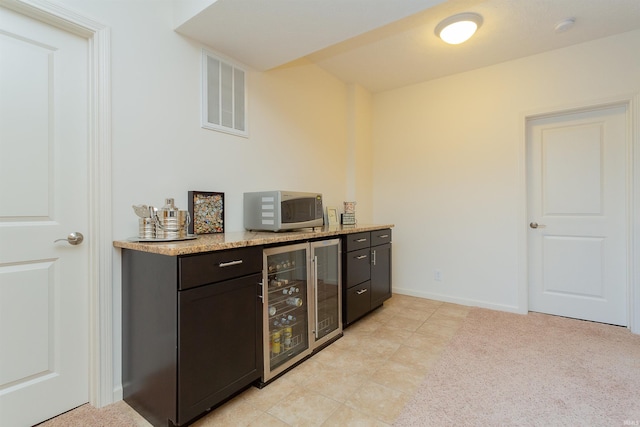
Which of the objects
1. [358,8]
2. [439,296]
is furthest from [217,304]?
[439,296]

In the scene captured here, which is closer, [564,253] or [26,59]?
[26,59]

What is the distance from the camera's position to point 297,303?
6.88ft

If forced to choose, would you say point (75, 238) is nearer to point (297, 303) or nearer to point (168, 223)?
point (168, 223)

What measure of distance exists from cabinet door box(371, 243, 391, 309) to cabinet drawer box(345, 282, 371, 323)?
10 cm

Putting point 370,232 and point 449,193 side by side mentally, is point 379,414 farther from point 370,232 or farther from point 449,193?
point 449,193

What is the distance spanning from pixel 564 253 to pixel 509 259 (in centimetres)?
48

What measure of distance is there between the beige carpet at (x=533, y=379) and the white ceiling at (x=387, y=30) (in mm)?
2206

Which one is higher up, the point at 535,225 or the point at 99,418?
the point at 535,225

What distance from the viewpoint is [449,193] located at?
3436 millimetres

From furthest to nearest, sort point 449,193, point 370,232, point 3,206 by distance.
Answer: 1. point 449,193
2. point 370,232
3. point 3,206

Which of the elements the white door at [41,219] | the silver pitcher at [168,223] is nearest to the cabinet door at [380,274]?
the silver pitcher at [168,223]

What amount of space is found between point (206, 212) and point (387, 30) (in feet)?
6.88

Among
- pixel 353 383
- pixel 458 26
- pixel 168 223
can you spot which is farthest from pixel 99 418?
pixel 458 26

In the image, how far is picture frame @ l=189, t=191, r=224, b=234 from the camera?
2.03 meters
